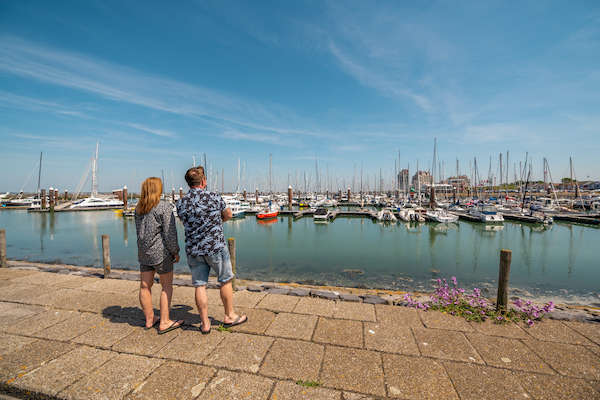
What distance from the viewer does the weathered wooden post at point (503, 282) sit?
183 inches

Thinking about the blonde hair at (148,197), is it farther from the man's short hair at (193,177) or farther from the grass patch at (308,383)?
the grass patch at (308,383)

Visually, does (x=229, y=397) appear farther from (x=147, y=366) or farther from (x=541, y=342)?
(x=541, y=342)

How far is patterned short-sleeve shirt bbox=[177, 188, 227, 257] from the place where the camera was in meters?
3.33

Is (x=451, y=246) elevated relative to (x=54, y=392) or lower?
lower

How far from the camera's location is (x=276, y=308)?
4.77 m

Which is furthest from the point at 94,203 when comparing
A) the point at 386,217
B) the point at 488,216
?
the point at 488,216

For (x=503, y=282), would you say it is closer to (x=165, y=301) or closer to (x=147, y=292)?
(x=165, y=301)

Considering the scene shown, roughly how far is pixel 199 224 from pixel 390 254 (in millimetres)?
15437

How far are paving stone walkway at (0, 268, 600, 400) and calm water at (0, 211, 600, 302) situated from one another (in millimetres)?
6544

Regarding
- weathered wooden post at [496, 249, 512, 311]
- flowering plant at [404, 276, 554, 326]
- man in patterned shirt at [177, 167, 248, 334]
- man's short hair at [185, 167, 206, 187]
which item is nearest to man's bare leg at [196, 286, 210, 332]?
man in patterned shirt at [177, 167, 248, 334]

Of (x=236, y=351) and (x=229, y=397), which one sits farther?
(x=236, y=351)

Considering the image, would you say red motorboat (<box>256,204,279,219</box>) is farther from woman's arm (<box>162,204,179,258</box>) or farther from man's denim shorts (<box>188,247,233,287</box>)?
man's denim shorts (<box>188,247,233,287</box>)

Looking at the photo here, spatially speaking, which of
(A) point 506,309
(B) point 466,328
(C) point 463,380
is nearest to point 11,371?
(C) point 463,380

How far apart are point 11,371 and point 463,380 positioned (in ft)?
16.7
